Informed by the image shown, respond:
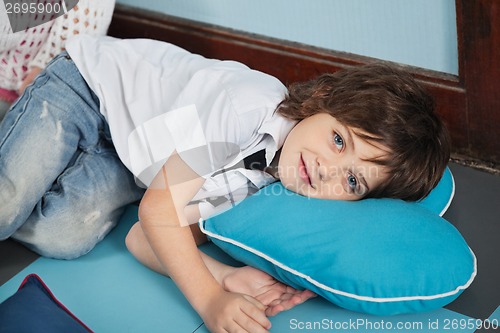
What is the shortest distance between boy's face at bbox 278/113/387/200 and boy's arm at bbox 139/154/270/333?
156 mm

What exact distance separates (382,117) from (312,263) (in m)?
0.25

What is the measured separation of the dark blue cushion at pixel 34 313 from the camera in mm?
1040

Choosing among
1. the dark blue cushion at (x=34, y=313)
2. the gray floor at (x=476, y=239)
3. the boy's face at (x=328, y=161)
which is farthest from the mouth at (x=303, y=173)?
the dark blue cushion at (x=34, y=313)

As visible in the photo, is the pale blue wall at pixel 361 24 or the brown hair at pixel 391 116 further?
the pale blue wall at pixel 361 24

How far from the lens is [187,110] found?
1.31m

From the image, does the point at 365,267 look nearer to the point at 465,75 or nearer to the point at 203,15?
the point at 465,75

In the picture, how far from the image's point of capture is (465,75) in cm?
152

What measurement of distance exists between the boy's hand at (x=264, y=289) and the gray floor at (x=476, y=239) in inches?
9.8

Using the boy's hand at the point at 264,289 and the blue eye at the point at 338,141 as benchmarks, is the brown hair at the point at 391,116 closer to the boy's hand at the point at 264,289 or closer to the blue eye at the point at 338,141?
the blue eye at the point at 338,141

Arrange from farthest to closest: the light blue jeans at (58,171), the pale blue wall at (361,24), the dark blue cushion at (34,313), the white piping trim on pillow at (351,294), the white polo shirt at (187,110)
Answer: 1. the pale blue wall at (361,24)
2. the light blue jeans at (58,171)
3. the white polo shirt at (187,110)
4. the white piping trim on pillow at (351,294)
5. the dark blue cushion at (34,313)

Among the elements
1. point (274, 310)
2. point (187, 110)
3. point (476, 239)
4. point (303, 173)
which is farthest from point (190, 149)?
point (476, 239)

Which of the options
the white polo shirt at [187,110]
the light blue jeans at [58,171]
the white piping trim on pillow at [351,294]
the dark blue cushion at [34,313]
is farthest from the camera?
the light blue jeans at [58,171]

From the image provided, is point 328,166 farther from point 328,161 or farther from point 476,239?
point 476,239

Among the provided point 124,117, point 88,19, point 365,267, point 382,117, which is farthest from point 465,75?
point 88,19
